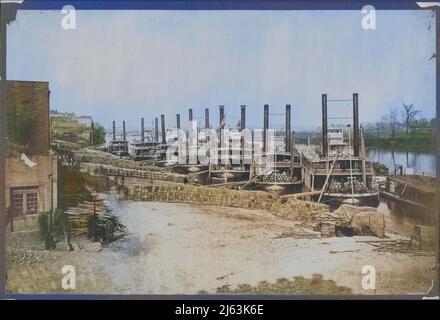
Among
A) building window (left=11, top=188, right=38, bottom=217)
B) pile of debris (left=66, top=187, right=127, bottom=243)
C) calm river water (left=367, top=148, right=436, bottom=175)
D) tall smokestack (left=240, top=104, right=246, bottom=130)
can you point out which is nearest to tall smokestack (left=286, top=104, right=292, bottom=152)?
tall smokestack (left=240, top=104, right=246, bottom=130)

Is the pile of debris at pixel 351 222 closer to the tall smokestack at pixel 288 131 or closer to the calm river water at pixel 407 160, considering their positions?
the calm river water at pixel 407 160

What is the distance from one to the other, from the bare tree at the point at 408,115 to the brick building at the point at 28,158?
2.26 m

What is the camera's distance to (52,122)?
303 centimetres

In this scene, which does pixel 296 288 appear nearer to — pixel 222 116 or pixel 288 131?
pixel 288 131

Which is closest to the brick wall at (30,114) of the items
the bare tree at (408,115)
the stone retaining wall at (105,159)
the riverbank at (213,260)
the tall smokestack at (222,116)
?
the stone retaining wall at (105,159)

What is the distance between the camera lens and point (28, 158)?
9.93ft

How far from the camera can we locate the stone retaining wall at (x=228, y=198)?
3.05 meters

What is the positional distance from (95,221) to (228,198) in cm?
87

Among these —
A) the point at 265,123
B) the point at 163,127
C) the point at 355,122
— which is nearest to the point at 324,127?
the point at 355,122

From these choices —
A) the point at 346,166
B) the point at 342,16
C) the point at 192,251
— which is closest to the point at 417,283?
the point at 346,166

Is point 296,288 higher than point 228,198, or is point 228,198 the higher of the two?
point 228,198

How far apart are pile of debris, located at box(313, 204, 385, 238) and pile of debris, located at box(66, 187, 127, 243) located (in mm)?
1296

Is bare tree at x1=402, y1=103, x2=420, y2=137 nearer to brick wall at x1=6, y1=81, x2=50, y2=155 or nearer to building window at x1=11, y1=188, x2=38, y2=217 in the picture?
brick wall at x1=6, y1=81, x2=50, y2=155

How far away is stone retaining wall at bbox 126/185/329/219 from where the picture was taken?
305 centimetres
